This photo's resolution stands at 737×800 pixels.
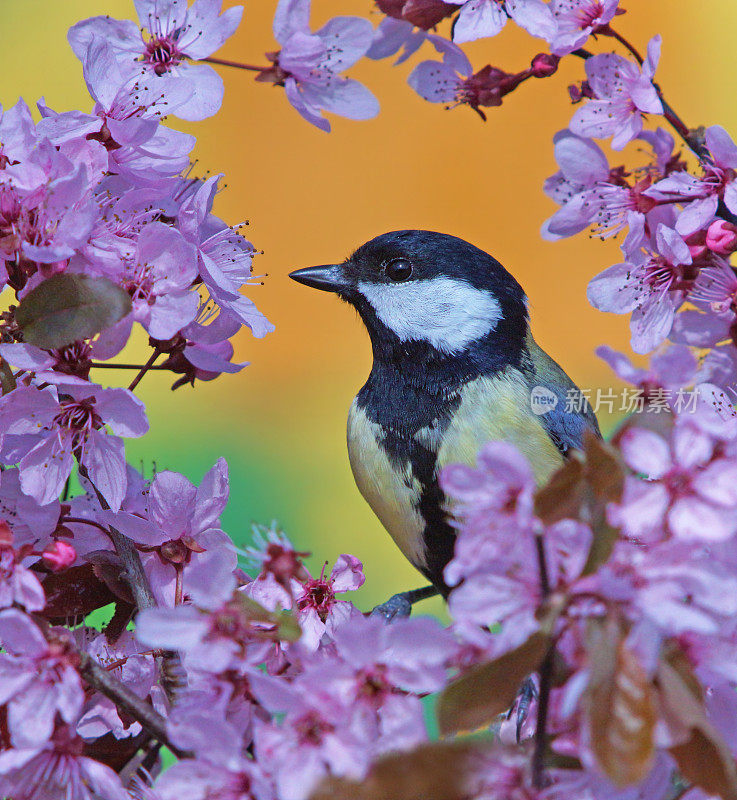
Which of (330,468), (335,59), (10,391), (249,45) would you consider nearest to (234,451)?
(330,468)

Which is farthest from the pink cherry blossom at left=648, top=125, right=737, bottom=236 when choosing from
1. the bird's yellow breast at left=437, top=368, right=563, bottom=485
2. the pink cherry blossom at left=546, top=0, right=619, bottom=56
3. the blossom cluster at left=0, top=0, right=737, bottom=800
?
the bird's yellow breast at left=437, top=368, right=563, bottom=485

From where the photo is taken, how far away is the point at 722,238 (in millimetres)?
717

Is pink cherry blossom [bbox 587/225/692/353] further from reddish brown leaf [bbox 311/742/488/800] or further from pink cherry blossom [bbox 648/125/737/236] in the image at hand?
reddish brown leaf [bbox 311/742/488/800]

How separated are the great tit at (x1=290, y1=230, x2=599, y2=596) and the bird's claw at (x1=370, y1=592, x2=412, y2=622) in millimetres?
43

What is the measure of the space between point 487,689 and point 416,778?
0.06 meters

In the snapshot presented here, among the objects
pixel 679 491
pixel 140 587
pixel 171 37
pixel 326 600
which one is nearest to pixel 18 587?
pixel 140 587

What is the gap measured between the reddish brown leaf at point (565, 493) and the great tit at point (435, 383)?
59 cm

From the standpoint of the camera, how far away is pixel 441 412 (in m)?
1.07

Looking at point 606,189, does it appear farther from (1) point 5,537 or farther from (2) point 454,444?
(1) point 5,537

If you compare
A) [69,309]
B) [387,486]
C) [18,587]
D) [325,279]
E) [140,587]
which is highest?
[69,309]

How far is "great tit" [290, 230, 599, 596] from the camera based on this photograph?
1.06 meters

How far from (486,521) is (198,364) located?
13.9 inches

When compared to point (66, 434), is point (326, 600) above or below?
below

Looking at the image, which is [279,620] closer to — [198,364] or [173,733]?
[173,733]
